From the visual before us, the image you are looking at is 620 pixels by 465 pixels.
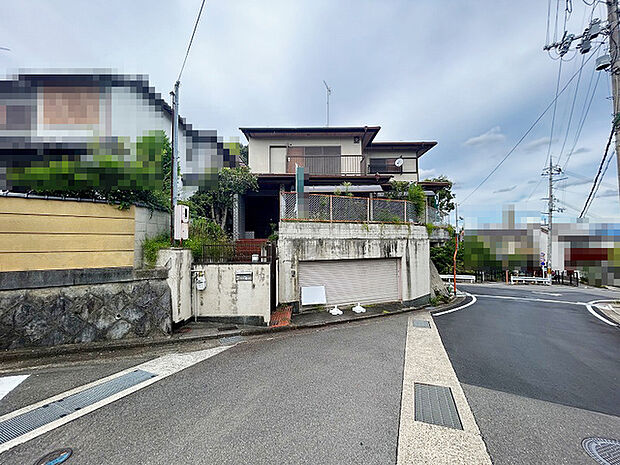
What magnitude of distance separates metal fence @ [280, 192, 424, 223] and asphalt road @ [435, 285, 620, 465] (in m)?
4.01

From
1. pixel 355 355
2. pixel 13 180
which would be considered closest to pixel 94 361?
pixel 13 180

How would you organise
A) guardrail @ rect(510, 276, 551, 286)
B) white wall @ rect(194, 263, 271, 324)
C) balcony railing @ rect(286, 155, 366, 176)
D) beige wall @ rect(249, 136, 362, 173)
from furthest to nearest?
guardrail @ rect(510, 276, 551, 286) → beige wall @ rect(249, 136, 362, 173) → balcony railing @ rect(286, 155, 366, 176) → white wall @ rect(194, 263, 271, 324)

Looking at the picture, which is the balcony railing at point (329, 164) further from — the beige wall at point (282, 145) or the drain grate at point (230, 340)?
the drain grate at point (230, 340)

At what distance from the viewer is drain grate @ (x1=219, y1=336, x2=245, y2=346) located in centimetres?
570

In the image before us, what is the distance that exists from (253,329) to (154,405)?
9.93ft

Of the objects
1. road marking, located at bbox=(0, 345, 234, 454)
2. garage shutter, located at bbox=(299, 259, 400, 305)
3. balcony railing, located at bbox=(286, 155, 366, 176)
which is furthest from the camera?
balcony railing, located at bbox=(286, 155, 366, 176)

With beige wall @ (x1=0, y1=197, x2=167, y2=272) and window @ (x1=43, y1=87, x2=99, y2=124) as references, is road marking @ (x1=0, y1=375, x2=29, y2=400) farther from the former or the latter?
window @ (x1=43, y1=87, x2=99, y2=124)

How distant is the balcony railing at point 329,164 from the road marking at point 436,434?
Answer: 36.1ft

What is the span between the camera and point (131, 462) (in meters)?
2.46

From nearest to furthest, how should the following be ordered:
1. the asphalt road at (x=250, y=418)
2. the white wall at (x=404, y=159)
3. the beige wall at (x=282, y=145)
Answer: the asphalt road at (x=250, y=418)
the beige wall at (x=282, y=145)
the white wall at (x=404, y=159)

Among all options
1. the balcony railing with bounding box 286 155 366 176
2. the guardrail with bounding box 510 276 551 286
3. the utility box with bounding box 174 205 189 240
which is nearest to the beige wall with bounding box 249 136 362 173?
the balcony railing with bounding box 286 155 366 176

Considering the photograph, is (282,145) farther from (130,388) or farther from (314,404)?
(314,404)

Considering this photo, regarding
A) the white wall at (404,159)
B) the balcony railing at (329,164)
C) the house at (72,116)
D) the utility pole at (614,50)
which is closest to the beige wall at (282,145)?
the balcony railing at (329,164)

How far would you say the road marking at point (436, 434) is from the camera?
264 centimetres
